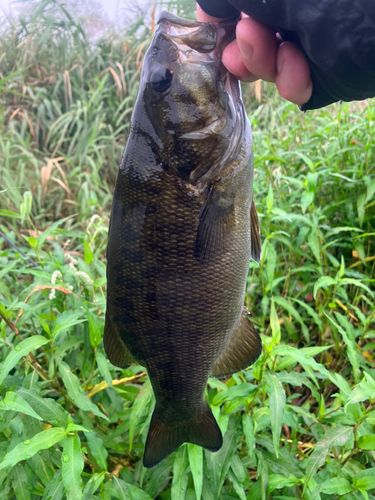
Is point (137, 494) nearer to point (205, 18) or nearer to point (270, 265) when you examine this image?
point (270, 265)

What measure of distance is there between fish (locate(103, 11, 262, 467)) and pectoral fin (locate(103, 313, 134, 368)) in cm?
5

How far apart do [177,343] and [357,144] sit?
2.38 meters

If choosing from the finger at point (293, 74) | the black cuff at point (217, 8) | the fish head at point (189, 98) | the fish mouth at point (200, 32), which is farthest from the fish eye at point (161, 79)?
the finger at point (293, 74)

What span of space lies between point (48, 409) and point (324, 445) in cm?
107

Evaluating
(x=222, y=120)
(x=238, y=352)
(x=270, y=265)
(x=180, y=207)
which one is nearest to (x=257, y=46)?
(x=222, y=120)

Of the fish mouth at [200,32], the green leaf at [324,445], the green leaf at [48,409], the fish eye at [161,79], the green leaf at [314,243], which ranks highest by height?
the fish mouth at [200,32]

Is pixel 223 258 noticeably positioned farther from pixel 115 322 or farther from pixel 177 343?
pixel 115 322

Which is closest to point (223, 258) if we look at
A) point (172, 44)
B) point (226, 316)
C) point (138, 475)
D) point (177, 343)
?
point (226, 316)

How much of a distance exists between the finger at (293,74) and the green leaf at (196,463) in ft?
4.47

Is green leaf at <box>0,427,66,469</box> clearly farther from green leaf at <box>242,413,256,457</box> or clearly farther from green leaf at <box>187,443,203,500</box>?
green leaf at <box>242,413,256,457</box>

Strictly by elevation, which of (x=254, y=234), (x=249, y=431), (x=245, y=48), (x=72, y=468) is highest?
(x=245, y=48)

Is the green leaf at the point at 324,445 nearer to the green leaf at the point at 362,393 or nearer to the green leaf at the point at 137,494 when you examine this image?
the green leaf at the point at 362,393

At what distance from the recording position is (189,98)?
4.49 feet

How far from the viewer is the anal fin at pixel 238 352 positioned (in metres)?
1.59
